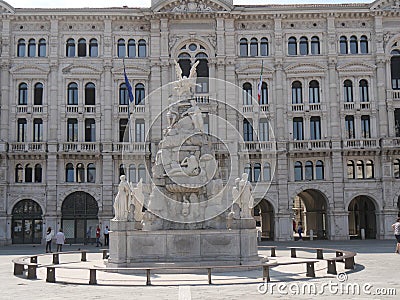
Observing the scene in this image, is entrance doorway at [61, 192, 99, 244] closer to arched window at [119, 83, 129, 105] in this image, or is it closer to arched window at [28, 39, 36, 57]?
arched window at [119, 83, 129, 105]

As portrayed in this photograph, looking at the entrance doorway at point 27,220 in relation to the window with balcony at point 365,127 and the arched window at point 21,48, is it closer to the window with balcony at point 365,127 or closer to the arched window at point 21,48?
the arched window at point 21,48

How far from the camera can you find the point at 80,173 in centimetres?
5581

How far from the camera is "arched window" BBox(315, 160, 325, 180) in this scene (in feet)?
184

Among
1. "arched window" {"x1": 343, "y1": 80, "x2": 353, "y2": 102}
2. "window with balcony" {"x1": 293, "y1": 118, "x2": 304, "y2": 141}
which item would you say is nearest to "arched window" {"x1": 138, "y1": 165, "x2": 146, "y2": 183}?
"window with balcony" {"x1": 293, "y1": 118, "x2": 304, "y2": 141}

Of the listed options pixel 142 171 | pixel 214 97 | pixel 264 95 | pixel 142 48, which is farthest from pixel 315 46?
pixel 142 171

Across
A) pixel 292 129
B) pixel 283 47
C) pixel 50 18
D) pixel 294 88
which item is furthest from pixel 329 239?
pixel 50 18

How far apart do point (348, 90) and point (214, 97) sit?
12.8 m

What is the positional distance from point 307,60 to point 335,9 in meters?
5.43

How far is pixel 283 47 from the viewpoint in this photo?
57062 millimetres

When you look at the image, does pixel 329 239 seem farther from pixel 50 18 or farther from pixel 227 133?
pixel 50 18

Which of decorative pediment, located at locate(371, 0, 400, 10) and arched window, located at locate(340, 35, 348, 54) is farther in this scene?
arched window, located at locate(340, 35, 348, 54)

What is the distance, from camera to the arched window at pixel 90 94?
186ft

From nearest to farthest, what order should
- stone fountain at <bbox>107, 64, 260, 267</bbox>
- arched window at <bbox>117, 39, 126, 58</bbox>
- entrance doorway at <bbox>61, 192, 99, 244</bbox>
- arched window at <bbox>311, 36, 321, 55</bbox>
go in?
stone fountain at <bbox>107, 64, 260, 267</bbox>
entrance doorway at <bbox>61, 192, 99, 244</bbox>
arched window at <bbox>117, 39, 126, 58</bbox>
arched window at <bbox>311, 36, 321, 55</bbox>

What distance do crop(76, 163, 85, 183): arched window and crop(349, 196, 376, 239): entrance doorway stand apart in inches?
1048
